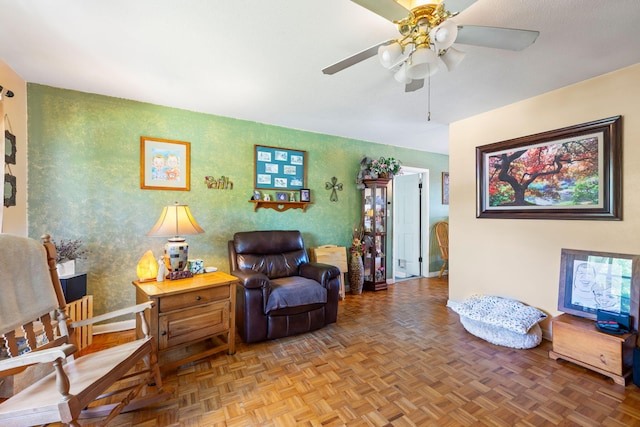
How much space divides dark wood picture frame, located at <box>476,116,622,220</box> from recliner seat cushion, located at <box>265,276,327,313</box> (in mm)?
2105

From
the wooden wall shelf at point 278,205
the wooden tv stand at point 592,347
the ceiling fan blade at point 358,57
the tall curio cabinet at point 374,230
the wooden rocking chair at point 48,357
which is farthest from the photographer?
the tall curio cabinet at point 374,230

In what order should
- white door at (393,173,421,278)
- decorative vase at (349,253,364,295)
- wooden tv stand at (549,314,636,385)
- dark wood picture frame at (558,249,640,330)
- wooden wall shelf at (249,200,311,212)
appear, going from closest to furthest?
wooden tv stand at (549,314,636,385), dark wood picture frame at (558,249,640,330), wooden wall shelf at (249,200,311,212), decorative vase at (349,253,364,295), white door at (393,173,421,278)

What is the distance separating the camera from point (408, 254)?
532 cm

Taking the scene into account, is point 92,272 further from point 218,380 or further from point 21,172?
point 218,380

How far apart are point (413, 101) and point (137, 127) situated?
2.92 m

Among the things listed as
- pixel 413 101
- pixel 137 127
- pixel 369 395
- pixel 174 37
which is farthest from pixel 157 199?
pixel 413 101

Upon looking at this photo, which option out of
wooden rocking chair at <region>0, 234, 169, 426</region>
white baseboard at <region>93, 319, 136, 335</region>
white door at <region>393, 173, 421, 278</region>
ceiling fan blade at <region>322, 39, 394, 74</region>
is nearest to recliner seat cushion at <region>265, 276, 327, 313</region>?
wooden rocking chair at <region>0, 234, 169, 426</region>

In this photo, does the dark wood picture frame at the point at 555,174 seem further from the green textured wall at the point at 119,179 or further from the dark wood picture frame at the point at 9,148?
the dark wood picture frame at the point at 9,148

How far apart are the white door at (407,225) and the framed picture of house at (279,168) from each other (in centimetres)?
229

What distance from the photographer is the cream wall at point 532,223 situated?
2153mm

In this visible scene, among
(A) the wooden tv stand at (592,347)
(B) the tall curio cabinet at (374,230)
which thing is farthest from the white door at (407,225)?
(A) the wooden tv stand at (592,347)

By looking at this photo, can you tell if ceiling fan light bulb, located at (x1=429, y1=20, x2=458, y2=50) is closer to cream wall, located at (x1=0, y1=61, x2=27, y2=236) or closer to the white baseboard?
cream wall, located at (x1=0, y1=61, x2=27, y2=236)

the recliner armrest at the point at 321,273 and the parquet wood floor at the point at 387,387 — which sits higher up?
the recliner armrest at the point at 321,273

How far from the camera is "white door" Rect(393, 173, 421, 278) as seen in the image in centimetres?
512
